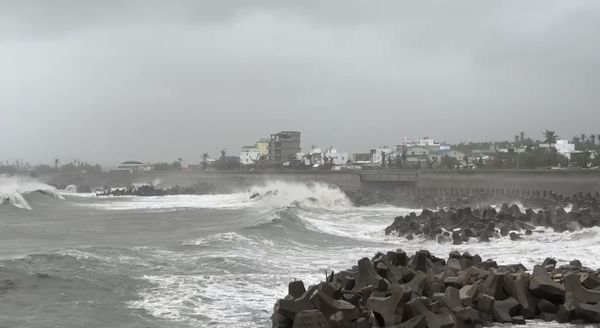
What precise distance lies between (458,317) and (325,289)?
1.89 meters

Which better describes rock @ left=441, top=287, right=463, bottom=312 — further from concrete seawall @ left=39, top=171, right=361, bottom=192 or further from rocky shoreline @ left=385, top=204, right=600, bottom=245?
concrete seawall @ left=39, top=171, right=361, bottom=192

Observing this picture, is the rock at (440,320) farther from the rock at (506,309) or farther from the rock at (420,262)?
the rock at (420,262)

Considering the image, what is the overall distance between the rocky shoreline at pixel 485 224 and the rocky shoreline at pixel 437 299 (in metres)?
8.70

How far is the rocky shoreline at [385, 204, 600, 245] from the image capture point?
19172mm

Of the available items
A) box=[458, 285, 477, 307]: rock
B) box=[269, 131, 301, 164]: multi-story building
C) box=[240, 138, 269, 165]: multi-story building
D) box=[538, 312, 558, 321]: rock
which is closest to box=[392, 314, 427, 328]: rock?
box=[458, 285, 477, 307]: rock

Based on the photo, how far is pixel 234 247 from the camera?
16672 millimetres

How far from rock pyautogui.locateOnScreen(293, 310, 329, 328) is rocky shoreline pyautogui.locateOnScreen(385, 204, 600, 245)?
11.9 metres

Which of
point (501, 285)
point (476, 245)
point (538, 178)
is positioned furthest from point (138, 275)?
point (538, 178)

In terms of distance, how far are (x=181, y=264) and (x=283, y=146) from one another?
113 meters

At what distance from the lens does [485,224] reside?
20.6 m

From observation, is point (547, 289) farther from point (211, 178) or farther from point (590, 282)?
point (211, 178)

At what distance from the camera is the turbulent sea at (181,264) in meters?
9.15

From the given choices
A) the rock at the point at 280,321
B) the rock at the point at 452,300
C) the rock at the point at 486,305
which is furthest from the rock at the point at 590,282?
the rock at the point at 280,321

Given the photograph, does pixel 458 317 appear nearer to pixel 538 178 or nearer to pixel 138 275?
pixel 138 275
